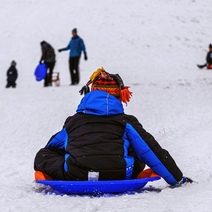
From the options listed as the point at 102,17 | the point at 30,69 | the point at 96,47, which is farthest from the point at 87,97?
the point at 102,17

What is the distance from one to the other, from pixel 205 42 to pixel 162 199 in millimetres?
23090

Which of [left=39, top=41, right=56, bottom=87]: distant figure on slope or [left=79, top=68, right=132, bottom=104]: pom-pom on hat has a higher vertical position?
Answer: [left=79, top=68, right=132, bottom=104]: pom-pom on hat

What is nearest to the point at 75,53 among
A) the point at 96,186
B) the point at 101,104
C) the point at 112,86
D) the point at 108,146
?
the point at 112,86

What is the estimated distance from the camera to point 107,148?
12.6 feet

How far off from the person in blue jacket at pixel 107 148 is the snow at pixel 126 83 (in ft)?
0.85

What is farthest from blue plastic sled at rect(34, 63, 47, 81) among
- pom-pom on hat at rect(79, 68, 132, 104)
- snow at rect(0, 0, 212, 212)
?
pom-pom on hat at rect(79, 68, 132, 104)

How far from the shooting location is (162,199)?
3406 mm

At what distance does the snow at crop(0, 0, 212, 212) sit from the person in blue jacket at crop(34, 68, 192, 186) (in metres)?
0.26

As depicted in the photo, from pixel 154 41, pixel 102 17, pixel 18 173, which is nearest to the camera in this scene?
pixel 18 173

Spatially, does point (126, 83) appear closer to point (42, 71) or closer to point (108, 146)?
point (42, 71)

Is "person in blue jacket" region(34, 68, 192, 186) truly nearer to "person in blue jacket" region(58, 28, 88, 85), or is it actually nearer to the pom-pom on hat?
the pom-pom on hat

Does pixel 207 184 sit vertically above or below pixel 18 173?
above

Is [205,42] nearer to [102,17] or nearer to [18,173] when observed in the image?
[102,17]

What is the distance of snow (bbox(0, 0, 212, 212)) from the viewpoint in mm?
3586
